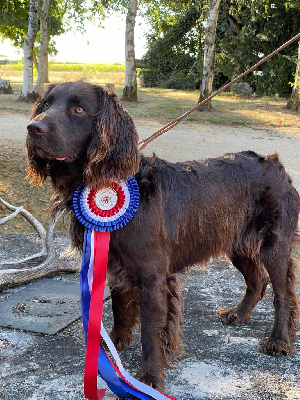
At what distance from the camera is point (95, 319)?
9.89ft

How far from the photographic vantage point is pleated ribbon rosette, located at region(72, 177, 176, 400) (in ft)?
9.43

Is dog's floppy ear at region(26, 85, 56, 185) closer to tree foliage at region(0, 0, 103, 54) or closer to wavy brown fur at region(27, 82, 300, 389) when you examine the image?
wavy brown fur at region(27, 82, 300, 389)

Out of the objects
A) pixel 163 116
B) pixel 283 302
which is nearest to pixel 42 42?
pixel 163 116

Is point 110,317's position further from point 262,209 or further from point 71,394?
point 262,209

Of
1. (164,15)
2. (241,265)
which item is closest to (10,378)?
(241,265)

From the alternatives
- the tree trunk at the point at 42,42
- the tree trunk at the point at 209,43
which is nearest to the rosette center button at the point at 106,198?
the tree trunk at the point at 209,43

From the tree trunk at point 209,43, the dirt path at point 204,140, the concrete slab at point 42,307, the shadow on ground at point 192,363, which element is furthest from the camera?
the tree trunk at point 209,43

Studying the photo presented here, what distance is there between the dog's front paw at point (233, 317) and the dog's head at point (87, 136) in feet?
5.61

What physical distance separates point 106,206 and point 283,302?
1.59 meters

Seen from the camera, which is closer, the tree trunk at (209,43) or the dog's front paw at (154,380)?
the dog's front paw at (154,380)

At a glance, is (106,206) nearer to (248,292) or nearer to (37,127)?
(37,127)

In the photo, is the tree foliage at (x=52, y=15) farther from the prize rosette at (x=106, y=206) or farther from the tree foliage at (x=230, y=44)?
the prize rosette at (x=106, y=206)

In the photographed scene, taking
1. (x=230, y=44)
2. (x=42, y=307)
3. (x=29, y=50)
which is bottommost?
(x=42, y=307)

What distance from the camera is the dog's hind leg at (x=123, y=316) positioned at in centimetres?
343
